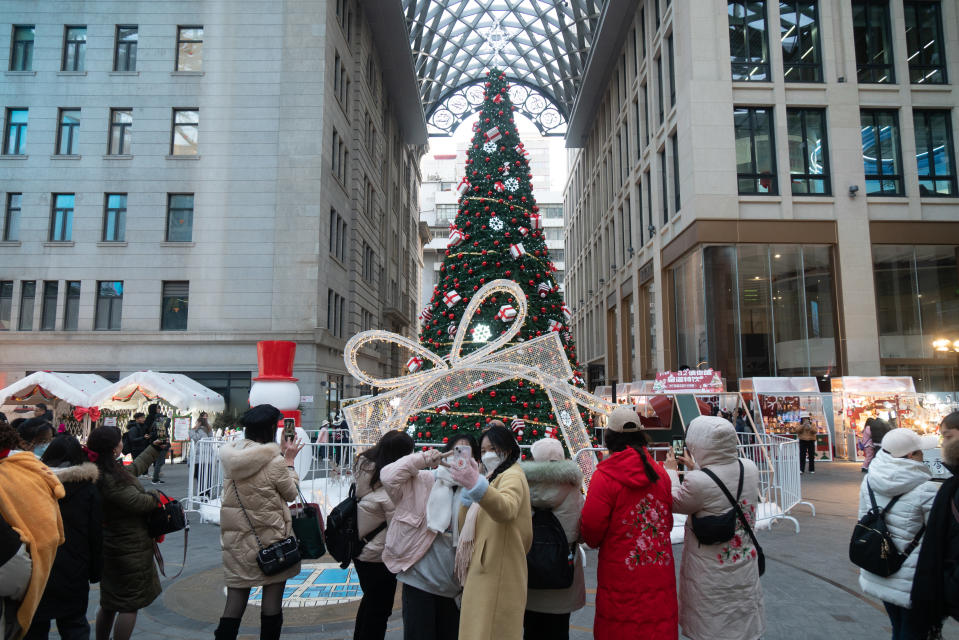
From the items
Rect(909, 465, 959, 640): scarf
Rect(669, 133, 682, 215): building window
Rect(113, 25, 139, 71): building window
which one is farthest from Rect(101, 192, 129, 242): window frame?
Rect(909, 465, 959, 640): scarf

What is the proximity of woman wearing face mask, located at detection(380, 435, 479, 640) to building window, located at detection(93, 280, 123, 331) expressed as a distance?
977 inches

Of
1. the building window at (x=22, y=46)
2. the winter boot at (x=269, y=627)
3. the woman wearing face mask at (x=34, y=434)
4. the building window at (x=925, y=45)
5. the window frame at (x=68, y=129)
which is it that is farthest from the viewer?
the building window at (x=22, y=46)

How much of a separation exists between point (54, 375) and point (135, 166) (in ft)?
32.5

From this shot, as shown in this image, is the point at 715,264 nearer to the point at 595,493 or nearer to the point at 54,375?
the point at 595,493

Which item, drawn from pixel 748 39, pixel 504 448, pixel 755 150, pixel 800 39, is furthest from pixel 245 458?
pixel 800 39

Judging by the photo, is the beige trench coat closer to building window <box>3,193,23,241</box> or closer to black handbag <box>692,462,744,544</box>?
black handbag <box>692,462,744,544</box>

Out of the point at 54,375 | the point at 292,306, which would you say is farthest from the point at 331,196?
the point at 54,375

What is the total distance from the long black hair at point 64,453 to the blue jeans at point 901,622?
17.6ft

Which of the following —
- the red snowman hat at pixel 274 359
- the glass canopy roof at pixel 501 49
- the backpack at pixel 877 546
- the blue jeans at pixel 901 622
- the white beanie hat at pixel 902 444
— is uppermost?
the glass canopy roof at pixel 501 49

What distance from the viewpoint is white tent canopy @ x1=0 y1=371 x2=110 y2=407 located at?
18.8 meters

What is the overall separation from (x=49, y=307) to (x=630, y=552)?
91.5 ft

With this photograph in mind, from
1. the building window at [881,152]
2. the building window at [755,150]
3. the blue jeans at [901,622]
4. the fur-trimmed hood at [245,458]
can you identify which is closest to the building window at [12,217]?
the fur-trimmed hood at [245,458]

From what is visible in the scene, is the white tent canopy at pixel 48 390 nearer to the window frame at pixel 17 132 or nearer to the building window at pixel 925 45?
the window frame at pixel 17 132

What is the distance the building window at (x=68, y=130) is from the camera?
83.9 ft
